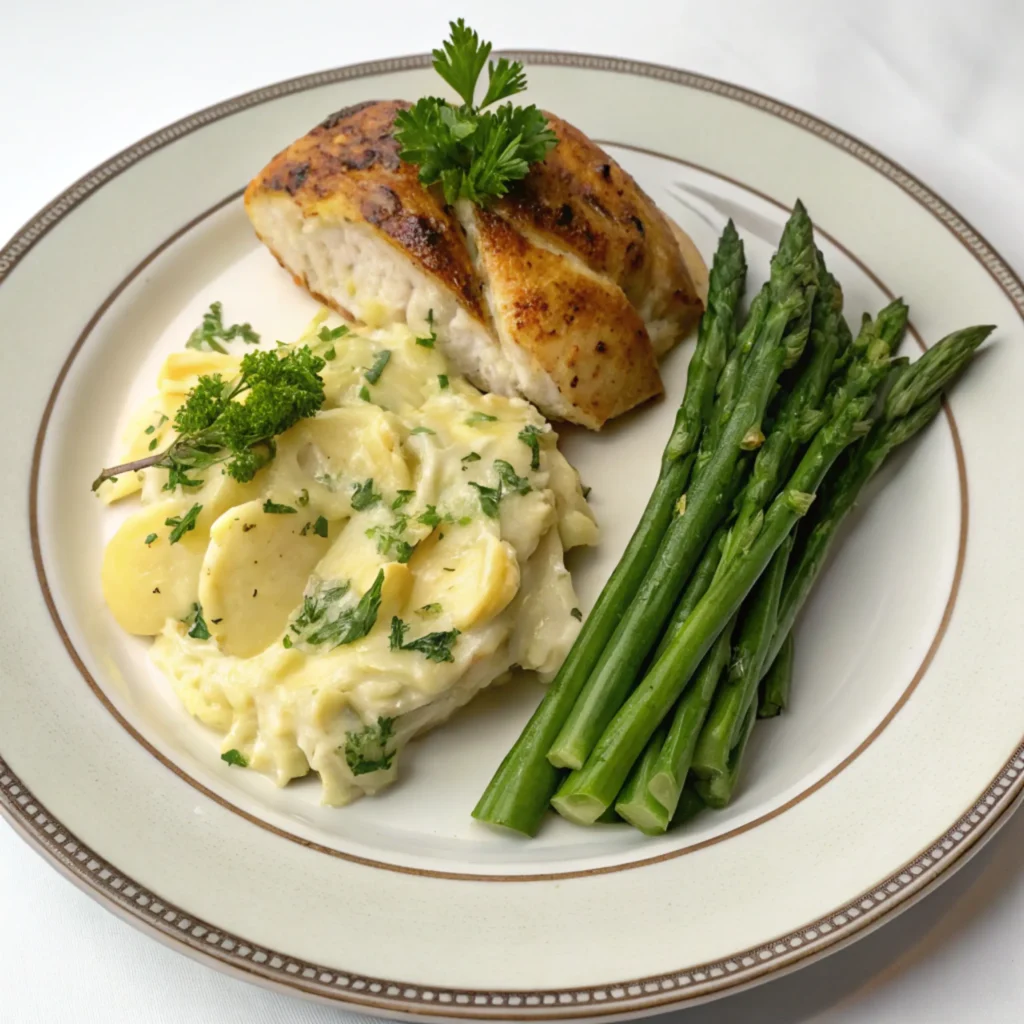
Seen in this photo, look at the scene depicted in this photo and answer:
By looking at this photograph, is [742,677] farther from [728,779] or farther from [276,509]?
[276,509]

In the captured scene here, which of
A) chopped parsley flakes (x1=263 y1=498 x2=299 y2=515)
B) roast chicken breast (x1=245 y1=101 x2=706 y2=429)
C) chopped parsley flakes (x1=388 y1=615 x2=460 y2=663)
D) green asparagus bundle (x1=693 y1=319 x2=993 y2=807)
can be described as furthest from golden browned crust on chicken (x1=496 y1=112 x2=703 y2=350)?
chopped parsley flakes (x1=388 y1=615 x2=460 y2=663)

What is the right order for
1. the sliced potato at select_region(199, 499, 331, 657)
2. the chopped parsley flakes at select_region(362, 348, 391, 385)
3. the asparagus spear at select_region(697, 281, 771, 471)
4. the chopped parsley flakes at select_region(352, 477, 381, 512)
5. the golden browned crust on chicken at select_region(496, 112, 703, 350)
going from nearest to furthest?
the sliced potato at select_region(199, 499, 331, 657), the chopped parsley flakes at select_region(352, 477, 381, 512), the asparagus spear at select_region(697, 281, 771, 471), the chopped parsley flakes at select_region(362, 348, 391, 385), the golden browned crust on chicken at select_region(496, 112, 703, 350)

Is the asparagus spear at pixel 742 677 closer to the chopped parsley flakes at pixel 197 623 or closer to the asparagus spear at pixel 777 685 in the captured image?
the asparagus spear at pixel 777 685

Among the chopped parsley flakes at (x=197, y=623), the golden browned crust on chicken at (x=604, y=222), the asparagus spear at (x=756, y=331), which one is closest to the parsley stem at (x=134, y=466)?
the chopped parsley flakes at (x=197, y=623)

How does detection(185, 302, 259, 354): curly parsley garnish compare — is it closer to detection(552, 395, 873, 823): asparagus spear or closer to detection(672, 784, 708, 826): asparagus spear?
detection(552, 395, 873, 823): asparagus spear

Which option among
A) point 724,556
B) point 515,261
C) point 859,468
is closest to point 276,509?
point 515,261

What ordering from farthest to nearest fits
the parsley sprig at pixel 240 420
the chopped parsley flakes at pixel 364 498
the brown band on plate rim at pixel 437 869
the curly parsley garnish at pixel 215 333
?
1. the curly parsley garnish at pixel 215 333
2. the chopped parsley flakes at pixel 364 498
3. the parsley sprig at pixel 240 420
4. the brown band on plate rim at pixel 437 869
